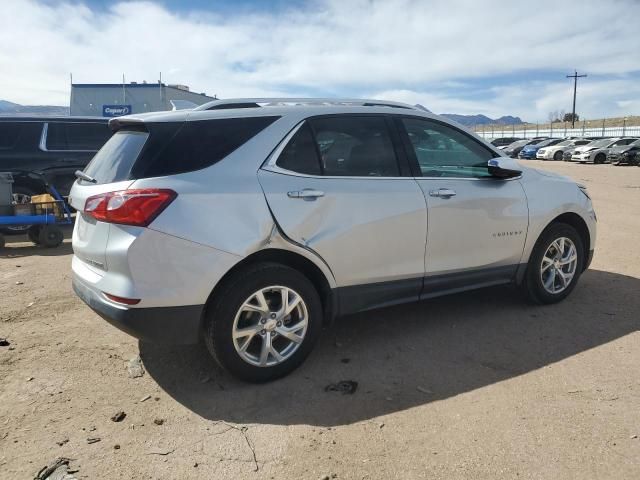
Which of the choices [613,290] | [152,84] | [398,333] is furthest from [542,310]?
[152,84]

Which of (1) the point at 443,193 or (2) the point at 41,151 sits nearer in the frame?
Result: (1) the point at 443,193

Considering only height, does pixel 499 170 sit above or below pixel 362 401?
above

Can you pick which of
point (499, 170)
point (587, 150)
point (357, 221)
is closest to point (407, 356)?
point (357, 221)

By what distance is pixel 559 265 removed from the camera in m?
4.91

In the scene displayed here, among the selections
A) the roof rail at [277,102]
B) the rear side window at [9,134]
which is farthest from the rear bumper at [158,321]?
the rear side window at [9,134]

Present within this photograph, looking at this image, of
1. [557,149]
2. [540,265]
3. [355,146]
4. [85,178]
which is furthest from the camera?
[557,149]

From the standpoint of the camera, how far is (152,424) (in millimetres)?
3016

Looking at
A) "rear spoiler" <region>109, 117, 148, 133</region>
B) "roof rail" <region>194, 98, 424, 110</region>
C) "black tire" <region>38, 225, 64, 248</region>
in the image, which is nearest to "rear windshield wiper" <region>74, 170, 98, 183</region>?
"rear spoiler" <region>109, 117, 148, 133</region>

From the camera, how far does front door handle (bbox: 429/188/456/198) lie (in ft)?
13.1

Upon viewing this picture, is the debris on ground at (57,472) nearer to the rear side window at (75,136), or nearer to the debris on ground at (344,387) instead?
the debris on ground at (344,387)

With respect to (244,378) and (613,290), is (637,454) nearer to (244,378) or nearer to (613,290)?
(244,378)

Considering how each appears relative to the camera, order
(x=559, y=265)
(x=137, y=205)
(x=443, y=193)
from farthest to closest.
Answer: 1. (x=559, y=265)
2. (x=443, y=193)
3. (x=137, y=205)

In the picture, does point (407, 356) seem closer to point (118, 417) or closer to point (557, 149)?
point (118, 417)

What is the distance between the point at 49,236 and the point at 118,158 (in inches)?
200
